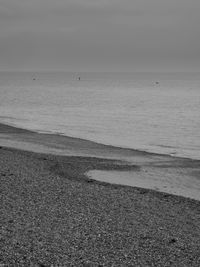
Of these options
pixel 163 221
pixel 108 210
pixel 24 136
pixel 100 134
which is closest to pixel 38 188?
pixel 108 210

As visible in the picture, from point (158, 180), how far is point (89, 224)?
7.81 m

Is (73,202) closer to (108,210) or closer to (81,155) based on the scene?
(108,210)

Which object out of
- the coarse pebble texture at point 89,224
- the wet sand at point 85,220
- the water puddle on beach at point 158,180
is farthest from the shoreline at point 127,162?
the coarse pebble texture at point 89,224

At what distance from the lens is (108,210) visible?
40.1 feet

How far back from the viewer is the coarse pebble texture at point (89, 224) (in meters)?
8.82

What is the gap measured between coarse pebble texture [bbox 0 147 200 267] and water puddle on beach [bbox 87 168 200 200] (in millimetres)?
1134

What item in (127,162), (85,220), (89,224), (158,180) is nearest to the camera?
(89,224)

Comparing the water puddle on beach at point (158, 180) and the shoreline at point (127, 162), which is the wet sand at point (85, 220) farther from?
the shoreline at point (127, 162)

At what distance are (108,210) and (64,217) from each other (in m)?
1.47

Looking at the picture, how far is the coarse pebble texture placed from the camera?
8.82 metres

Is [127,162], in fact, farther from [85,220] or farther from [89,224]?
[89,224]

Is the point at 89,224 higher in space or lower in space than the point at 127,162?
lower

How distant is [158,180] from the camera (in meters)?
18.2

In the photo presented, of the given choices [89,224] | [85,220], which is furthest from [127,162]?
[89,224]
